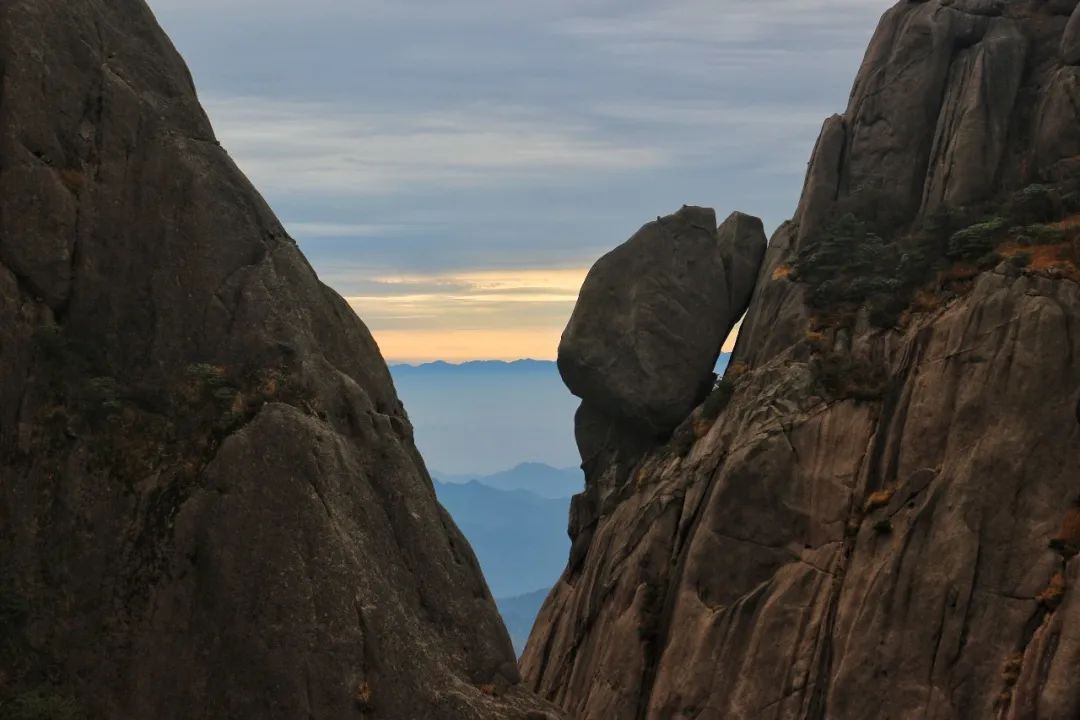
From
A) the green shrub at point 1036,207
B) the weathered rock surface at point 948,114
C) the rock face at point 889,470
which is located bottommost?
the rock face at point 889,470

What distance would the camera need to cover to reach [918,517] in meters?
56.8

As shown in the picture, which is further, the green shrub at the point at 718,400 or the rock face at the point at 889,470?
the green shrub at the point at 718,400

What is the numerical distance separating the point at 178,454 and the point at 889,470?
102 ft

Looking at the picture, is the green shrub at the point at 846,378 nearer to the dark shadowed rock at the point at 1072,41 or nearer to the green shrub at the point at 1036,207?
the green shrub at the point at 1036,207

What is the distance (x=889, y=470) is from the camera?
59219 millimetres

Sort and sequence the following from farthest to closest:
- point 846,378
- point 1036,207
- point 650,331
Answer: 1. point 650,331
2. point 846,378
3. point 1036,207

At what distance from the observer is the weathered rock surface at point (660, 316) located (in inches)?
2916

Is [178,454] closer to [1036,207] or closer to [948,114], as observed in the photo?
[1036,207]

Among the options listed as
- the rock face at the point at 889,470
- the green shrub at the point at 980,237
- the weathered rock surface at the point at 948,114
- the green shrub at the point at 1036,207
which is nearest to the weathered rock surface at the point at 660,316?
the rock face at the point at 889,470

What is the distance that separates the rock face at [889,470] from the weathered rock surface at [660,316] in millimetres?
2747

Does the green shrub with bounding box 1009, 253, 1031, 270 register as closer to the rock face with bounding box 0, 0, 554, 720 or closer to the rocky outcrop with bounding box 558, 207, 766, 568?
the rocky outcrop with bounding box 558, 207, 766, 568

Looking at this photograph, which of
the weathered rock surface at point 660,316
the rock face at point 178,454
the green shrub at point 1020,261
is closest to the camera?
the rock face at point 178,454

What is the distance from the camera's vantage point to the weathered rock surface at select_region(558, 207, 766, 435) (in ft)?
243

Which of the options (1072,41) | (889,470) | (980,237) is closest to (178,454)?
(889,470)
